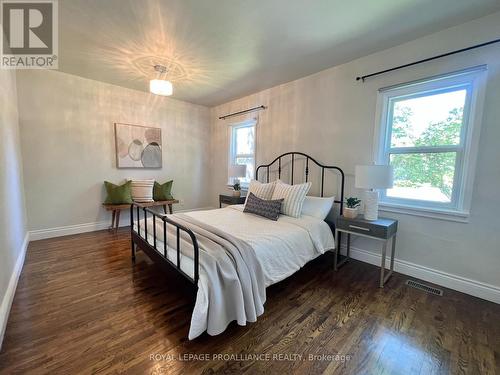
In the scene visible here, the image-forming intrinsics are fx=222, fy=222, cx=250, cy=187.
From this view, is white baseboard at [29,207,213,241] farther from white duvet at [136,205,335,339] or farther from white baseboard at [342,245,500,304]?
white baseboard at [342,245,500,304]

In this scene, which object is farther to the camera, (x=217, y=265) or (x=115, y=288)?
(x=115, y=288)

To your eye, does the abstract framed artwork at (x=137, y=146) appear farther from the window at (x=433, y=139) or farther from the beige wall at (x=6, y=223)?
the window at (x=433, y=139)

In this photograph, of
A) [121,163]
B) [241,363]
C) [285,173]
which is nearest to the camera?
[241,363]

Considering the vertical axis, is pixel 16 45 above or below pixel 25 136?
above

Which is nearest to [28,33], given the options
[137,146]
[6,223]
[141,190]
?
[6,223]

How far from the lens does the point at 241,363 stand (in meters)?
1.38

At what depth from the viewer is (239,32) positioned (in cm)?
226

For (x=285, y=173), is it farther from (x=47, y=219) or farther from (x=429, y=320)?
(x=47, y=219)

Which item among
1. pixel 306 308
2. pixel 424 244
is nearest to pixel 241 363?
pixel 306 308

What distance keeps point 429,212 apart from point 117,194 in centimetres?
445

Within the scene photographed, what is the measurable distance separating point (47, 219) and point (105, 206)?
31.0 inches

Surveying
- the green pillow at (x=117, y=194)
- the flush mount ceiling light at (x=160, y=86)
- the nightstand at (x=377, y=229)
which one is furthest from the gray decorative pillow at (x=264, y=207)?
the green pillow at (x=117, y=194)

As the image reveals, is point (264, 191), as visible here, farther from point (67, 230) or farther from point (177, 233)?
point (67, 230)

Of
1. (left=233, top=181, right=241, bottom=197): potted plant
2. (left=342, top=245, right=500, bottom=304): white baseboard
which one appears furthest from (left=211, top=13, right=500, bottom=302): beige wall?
(left=233, top=181, right=241, bottom=197): potted plant
